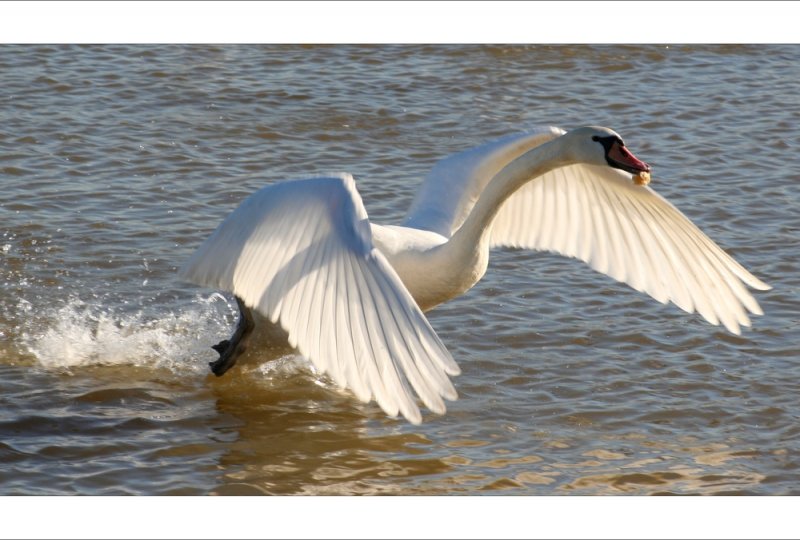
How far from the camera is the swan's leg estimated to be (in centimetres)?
705

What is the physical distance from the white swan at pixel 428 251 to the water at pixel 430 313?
0.65m

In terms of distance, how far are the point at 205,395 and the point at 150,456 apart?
3.39 ft

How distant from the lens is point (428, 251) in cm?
657

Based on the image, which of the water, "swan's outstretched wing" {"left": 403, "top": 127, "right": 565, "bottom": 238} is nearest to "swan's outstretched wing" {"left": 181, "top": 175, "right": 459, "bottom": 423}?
the water

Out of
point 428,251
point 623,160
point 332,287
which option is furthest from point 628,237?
point 332,287

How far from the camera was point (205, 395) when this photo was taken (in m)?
7.43

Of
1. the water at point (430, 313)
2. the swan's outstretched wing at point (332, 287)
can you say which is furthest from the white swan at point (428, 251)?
the water at point (430, 313)

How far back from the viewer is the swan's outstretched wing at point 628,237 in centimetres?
703

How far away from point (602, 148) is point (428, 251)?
1022 millimetres

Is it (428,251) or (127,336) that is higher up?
(428,251)

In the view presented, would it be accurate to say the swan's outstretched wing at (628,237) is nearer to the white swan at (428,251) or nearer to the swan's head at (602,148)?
the white swan at (428,251)

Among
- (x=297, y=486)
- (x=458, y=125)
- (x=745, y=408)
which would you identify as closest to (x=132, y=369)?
(x=297, y=486)

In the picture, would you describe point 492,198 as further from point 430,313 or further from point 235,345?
point 430,313

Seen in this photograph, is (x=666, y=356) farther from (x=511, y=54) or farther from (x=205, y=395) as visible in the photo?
(x=511, y=54)
